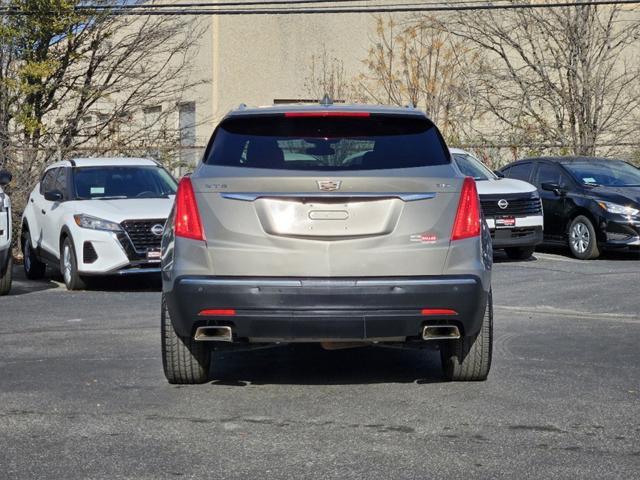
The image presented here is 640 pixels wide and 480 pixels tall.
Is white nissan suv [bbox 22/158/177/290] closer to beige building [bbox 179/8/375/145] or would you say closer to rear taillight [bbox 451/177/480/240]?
rear taillight [bbox 451/177/480/240]

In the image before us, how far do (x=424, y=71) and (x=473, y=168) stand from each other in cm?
1379

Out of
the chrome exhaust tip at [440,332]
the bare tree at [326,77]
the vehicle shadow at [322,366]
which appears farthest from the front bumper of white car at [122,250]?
the bare tree at [326,77]

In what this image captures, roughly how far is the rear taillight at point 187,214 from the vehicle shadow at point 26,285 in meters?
7.59

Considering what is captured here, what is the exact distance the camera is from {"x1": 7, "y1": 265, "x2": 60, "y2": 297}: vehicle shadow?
15227 millimetres

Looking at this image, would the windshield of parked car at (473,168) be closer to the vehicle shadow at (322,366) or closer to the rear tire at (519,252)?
the rear tire at (519,252)

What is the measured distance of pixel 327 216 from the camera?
7309mm

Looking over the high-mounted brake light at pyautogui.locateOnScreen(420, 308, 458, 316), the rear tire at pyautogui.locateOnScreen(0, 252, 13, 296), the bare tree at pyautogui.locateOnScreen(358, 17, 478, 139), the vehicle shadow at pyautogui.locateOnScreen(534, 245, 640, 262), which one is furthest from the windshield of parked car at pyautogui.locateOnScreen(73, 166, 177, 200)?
the bare tree at pyautogui.locateOnScreen(358, 17, 478, 139)

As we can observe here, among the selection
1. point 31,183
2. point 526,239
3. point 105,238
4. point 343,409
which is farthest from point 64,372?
point 31,183

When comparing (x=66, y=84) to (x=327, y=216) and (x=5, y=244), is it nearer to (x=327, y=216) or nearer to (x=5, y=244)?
(x=5, y=244)

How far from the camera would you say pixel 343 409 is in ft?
24.2

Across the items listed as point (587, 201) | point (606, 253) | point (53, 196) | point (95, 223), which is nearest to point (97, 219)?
point (95, 223)

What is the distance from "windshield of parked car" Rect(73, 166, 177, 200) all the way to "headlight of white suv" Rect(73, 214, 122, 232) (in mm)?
868

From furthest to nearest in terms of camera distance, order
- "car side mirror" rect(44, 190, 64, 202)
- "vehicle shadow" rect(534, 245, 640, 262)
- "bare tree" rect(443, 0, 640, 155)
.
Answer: "bare tree" rect(443, 0, 640, 155)
"vehicle shadow" rect(534, 245, 640, 262)
"car side mirror" rect(44, 190, 64, 202)

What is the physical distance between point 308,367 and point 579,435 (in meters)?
2.76
